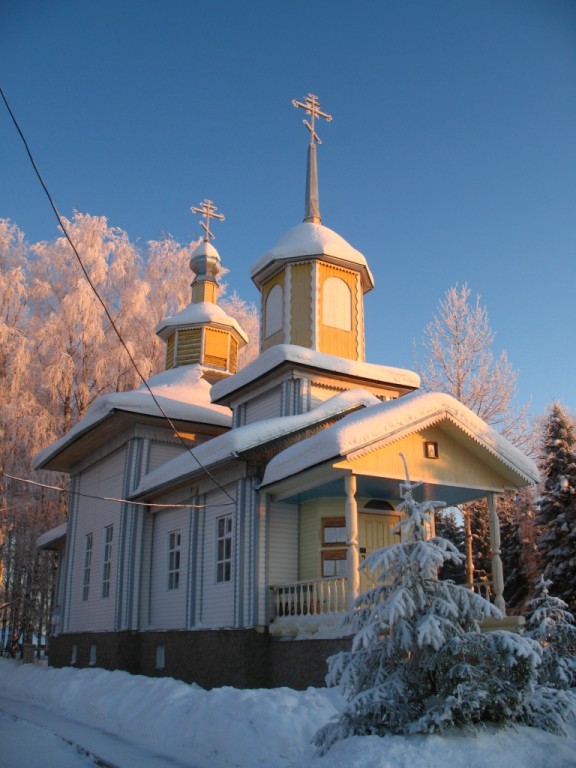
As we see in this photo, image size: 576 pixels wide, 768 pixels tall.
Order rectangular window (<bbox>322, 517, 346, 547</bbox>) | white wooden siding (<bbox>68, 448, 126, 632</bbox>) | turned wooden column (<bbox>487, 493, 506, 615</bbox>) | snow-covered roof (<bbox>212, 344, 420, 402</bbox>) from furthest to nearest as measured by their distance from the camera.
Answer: white wooden siding (<bbox>68, 448, 126, 632</bbox>), snow-covered roof (<bbox>212, 344, 420, 402</bbox>), rectangular window (<bbox>322, 517, 346, 547</bbox>), turned wooden column (<bbox>487, 493, 506, 615</bbox>)

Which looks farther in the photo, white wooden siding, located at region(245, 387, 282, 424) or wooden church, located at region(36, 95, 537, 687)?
white wooden siding, located at region(245, 387, 282, 424)

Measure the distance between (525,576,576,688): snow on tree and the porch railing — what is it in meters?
3.75

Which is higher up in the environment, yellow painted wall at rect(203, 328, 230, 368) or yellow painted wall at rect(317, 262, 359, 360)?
yellow painted wall at rect(203, 328, 230, 368)

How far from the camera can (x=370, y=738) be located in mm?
6383

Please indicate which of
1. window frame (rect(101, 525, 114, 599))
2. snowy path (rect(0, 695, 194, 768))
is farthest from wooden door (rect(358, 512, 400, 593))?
window frame (rect(101, 525, 114, 599))

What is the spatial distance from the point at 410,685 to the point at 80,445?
51.5 ft

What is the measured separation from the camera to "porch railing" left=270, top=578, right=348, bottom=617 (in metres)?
12.2

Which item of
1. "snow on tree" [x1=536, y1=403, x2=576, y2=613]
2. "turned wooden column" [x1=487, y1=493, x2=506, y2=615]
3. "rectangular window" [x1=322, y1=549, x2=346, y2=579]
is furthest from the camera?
"snow on tree" [x1=536, y1=403, x2=576, y2=613]

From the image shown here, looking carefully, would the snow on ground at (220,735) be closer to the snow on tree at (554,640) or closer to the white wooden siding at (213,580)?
the snow on tree at (554,640)

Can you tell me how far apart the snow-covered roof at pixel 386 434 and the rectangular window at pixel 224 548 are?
6.11 feet

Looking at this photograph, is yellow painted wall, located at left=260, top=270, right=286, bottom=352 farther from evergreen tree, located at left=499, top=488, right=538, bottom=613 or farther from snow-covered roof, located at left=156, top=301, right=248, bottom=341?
evergreen tree, located at left=499, top=488, right=538, bottom=613

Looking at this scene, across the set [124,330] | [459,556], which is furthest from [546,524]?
[124,330]

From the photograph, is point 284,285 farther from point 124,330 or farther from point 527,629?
point 124,330

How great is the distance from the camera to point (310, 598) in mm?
13305
